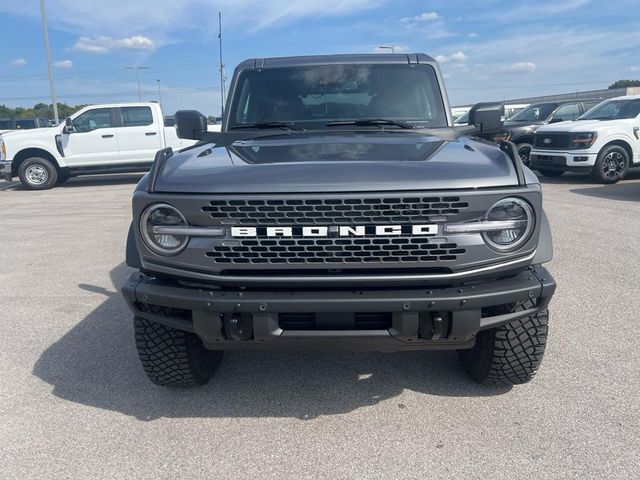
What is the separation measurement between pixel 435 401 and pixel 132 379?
1.85m

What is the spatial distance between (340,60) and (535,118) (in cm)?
1211

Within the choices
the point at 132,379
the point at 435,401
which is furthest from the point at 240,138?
the point at 435,401

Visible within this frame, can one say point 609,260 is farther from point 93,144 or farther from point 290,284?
point 93,144

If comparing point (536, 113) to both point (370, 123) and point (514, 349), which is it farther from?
point (514, 349)

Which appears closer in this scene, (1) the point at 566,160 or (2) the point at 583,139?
(2) the point at 583,139

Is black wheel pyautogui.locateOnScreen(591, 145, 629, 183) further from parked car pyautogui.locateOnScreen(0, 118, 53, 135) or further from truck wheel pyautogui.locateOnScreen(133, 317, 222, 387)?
parked car pyautogui.locateOnScreen(0, 118, 53, 135)

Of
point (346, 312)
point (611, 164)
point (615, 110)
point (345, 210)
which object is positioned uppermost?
point (615, 110)

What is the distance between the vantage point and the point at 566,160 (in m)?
11.6

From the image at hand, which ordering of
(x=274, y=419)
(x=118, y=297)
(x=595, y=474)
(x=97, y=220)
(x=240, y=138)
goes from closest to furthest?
(x=595, y=474)
(x=274, y=419)
(x=240, y=138)
(x=118, y=297)
(x=97, y=220)

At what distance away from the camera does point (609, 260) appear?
582 centimetres

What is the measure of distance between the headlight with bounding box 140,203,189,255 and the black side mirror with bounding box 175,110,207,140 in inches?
66.3

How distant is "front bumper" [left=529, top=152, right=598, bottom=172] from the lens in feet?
37.3

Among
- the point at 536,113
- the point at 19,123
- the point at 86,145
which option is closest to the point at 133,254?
the point at 86,145

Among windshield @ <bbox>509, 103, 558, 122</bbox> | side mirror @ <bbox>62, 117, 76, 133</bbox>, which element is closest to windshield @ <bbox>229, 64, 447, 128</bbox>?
side mirror @ <bbox>62, 117, 76, 133</bbox>
